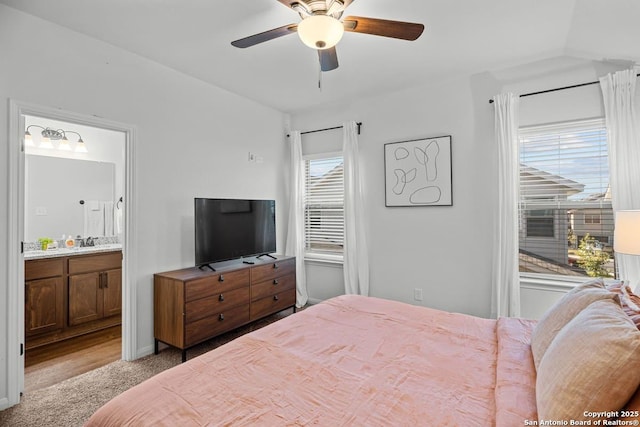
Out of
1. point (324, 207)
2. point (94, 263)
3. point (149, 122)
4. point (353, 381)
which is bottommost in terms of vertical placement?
point (353, 381)

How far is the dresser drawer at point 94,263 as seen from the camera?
348 cm

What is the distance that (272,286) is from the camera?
367 cm

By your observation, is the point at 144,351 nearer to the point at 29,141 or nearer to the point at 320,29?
the point at 29,141

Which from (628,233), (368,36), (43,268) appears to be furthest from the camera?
(43,268)

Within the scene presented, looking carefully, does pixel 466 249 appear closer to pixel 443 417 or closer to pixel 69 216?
pixel 443 417

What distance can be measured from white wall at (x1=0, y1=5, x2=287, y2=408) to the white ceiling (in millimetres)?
150

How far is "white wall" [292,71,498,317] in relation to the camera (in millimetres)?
3271

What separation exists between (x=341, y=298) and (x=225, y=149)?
225 cm

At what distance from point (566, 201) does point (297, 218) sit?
2.96 metres

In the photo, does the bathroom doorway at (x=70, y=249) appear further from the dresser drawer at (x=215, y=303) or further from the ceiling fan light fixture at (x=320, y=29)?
the ceiling fan light fixture at (x=320, y=29)

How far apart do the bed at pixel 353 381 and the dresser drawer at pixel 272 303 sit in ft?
5.37

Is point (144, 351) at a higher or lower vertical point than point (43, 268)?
lower

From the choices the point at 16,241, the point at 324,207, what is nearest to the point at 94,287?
the point at 16,241

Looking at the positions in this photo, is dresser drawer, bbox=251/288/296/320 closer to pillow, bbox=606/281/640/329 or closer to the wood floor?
the wood floor
